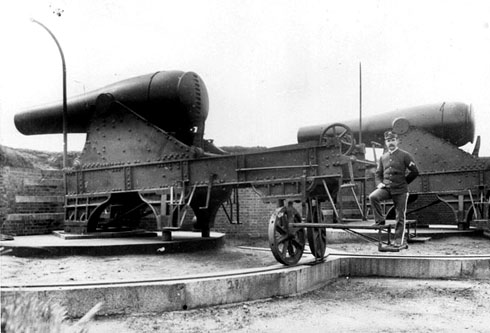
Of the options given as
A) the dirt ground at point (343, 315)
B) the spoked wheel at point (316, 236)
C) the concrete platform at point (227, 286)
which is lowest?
the dirt ground at point (343, 315)

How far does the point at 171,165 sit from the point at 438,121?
22.0 feet

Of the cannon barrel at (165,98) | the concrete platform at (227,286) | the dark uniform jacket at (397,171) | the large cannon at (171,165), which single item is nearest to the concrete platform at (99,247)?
the large cannon at (171,165)

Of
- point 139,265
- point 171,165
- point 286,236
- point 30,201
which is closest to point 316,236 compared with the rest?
point 286,236

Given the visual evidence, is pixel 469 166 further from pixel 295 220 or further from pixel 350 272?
pixel 295 220

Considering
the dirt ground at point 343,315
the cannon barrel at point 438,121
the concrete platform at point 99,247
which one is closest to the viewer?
the dirt ground at point 343,315

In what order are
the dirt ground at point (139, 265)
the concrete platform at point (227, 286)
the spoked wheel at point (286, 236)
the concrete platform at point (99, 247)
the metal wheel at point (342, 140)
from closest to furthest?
the concrete platform at point (227, 286), the dirt ground at point (139, 265), the spoked wheel at point (286, 236), the metal wheel at point (342, 140), the concrete platform at point (99, 247)

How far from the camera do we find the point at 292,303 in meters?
5.68

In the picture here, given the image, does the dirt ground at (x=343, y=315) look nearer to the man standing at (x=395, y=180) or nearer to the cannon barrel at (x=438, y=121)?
the man standing at (x=395, y=180)

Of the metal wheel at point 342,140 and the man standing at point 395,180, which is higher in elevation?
the metal wheel at point 342,140

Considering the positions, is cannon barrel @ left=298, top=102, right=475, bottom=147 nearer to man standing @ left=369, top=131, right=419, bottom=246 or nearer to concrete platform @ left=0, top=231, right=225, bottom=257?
man standing @ left=369, top=131, right=419, bottom=246

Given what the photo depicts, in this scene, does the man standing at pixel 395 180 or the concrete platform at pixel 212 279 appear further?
the man standing at pixel 395 180

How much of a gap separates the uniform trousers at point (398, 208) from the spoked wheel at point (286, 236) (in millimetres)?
995

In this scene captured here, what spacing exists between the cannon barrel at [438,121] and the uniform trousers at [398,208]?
15.2 feet

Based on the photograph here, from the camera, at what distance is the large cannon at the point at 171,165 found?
6895mm
